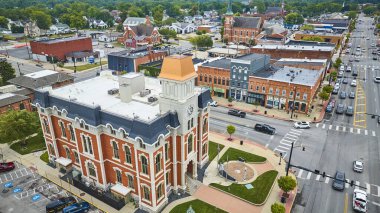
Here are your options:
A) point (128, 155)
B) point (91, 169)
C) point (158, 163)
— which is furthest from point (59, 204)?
point (158, 163)

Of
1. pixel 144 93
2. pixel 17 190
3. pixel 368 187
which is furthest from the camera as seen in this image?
pixel 144 93

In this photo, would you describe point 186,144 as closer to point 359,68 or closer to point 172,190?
point 172,190

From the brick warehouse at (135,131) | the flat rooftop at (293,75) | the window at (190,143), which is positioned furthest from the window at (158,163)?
the flat rooftop at (293,75)

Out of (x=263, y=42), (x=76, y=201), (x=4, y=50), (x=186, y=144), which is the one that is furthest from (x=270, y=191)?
(x=4, y=50)

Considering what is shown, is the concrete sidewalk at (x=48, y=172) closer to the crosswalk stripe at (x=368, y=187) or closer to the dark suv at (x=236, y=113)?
the crosswalk stripe at (x=368, y=187)

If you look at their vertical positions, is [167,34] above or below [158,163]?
above

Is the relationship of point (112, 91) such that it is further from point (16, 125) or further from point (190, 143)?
point (16, 125)

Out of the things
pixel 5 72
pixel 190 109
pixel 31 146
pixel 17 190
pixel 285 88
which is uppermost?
pixel 190 109
